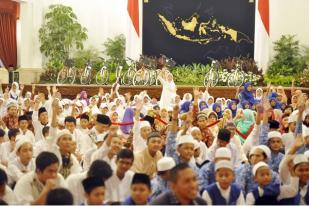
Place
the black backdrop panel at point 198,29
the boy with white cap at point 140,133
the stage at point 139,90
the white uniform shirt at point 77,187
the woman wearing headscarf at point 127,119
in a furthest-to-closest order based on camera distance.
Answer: the black backdrop panel at point 198,29 → the stage at point 139,90 → the woman wearing headscarf at point 127,119 → the boy with white cap at point 140,133 → the white uniform shirt at point 77,187

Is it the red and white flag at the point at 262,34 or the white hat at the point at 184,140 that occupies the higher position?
the red and white flag at the point at 262,34

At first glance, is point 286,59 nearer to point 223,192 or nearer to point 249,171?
point 249,171

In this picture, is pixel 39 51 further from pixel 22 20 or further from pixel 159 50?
pixel 159 50

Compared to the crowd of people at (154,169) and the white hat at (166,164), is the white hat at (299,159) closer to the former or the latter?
the crowd of people at (154,169)

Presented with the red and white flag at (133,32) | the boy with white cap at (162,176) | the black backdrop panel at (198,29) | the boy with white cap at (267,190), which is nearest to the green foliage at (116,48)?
the red and white flag at (133,32)

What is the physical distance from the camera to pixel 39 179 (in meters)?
4.66

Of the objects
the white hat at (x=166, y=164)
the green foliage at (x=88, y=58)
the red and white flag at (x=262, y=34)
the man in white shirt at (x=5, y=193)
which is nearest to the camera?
the man in white shirt at (x=5, y=193)

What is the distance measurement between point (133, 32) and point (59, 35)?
262 cm

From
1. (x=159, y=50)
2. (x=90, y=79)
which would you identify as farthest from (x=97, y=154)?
(x=159, y=50)

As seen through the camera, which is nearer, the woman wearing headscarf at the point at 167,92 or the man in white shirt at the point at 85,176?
the man in white shirt at the point at 85,176

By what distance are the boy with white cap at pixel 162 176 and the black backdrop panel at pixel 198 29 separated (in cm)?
1664

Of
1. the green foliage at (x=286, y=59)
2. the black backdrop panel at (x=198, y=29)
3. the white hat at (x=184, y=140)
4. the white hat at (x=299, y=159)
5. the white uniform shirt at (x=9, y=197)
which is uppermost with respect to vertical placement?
the black backdrop panel at (x=198, y=29)

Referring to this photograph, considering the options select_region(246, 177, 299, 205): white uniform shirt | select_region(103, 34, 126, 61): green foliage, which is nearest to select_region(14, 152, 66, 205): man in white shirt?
select_region(246, 177, 299, 205): white uniform shirt

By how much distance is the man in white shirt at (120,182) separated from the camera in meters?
4.95
